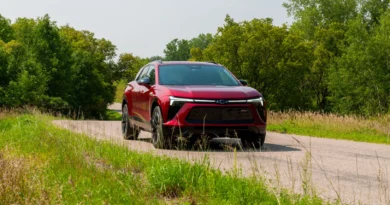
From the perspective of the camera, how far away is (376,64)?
207 ft

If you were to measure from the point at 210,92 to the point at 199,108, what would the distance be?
0.37 metres

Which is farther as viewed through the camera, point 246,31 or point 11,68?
point 11,68

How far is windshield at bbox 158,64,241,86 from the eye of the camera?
12570 millimetres

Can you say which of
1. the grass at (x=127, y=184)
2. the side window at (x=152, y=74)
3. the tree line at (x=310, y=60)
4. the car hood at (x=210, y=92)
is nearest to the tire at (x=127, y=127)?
the side window at (x=152, y=74)

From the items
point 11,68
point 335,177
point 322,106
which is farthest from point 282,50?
point 335,177

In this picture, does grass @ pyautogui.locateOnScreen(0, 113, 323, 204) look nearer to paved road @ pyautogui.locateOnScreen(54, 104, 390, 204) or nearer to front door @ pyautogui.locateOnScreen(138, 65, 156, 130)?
paved road @ pyautogui.locateOnScreen(54, 104, 390, 204)

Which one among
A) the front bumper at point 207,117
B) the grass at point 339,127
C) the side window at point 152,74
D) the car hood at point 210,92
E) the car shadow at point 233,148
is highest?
the side window at point 152,74

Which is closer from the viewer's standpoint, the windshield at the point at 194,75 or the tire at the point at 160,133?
the tire at the point at 160,133

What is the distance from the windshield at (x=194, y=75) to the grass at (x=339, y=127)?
604cm

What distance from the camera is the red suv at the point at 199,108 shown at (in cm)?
1140

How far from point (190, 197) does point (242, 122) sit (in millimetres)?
5372

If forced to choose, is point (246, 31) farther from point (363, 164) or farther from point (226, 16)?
point (363, 164)

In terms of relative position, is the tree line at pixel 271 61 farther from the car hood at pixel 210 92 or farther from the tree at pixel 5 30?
the car hood at pixel 210 92

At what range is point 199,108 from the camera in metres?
11.4
